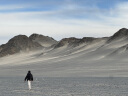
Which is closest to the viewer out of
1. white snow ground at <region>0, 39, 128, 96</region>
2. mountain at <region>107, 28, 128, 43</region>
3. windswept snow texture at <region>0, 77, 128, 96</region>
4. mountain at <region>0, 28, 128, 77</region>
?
windswept snow texture at <region>0, 77, 128, 96</region>

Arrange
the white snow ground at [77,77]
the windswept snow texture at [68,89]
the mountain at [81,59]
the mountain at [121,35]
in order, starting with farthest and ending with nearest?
1. the mountain at [121,35]
2. the mountain at [81,59]
3. the white snow ground at [77,77]
4. the windswept snow texture at [68,89]

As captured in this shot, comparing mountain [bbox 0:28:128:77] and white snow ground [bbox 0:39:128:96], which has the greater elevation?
mountain [bbox 0:28:128:77]

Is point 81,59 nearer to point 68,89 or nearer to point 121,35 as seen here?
point 121,35

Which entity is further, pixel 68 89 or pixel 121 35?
pixel 121 35

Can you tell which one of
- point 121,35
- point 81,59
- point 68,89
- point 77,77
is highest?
point 121,35

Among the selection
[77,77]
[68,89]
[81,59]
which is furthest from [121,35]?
[68,89]

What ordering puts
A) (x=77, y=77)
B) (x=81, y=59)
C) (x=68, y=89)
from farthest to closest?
1. (x=81, y=59)
2. (x=77, y=77)
3. (x=68, y=89)

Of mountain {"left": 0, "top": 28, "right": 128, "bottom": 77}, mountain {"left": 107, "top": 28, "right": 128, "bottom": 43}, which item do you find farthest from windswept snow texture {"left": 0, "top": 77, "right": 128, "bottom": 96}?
mountain {"left": 107, "top": 28, "right": 128, "bottom": 43}

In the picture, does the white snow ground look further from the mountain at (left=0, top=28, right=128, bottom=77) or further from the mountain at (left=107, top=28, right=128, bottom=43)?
the mountain at (left=107, top=28, right=128, bottom=43)

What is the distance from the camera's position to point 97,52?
4702 inches

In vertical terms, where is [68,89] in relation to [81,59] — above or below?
below

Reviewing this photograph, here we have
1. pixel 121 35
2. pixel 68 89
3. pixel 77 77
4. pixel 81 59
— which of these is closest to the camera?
pixel 68 89

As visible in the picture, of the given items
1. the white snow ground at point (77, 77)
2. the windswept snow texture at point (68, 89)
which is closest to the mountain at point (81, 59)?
the white snow ground at point (77, 77)

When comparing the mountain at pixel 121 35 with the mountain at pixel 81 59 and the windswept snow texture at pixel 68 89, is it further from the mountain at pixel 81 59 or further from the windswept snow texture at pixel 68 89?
the windswept snow texture at pixel 68 89
